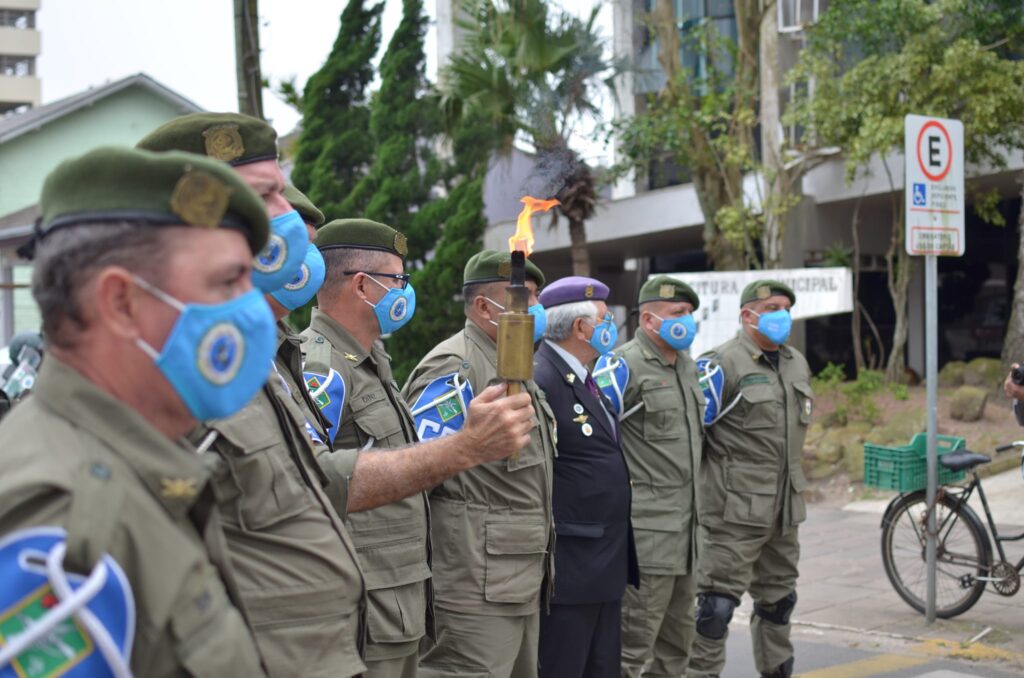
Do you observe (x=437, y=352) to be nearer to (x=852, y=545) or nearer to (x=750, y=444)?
(x=750, y=444)

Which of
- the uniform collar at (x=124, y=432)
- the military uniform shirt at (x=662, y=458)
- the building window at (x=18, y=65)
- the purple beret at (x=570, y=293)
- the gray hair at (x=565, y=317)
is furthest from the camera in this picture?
the building window at (x=18, y=65)

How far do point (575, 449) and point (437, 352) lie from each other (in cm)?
78

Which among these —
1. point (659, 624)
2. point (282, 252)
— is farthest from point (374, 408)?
point (659, 624)

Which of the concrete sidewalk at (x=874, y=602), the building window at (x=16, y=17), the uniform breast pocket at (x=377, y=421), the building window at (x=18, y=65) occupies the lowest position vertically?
the concrete sidewalk at (x=874, y=602)

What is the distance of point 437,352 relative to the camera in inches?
172

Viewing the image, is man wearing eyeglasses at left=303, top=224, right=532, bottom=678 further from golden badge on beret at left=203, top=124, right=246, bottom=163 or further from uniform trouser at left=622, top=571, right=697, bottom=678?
uniform trouser at left=622, top=571, right=697, bottom=678

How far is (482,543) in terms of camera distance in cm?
409

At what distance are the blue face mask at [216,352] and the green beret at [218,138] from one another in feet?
3.20

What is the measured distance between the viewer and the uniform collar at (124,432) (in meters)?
1.59

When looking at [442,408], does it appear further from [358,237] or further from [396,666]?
[396,666]

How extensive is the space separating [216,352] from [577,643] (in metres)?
3.22

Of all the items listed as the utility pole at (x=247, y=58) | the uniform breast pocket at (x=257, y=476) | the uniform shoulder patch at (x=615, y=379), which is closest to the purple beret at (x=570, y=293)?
the uniform shoulder patch at (x=615, y=379)

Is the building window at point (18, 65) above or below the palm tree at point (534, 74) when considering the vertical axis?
above

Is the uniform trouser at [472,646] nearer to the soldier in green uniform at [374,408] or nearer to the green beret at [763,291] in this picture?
the soldier in green uniform at [374,408]
